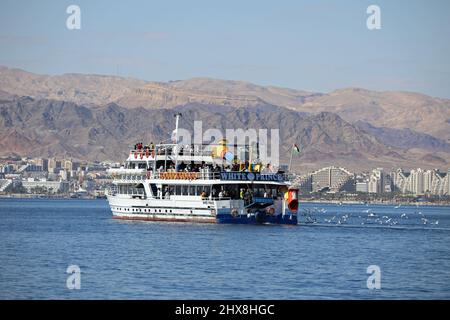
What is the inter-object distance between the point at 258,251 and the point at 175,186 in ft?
104

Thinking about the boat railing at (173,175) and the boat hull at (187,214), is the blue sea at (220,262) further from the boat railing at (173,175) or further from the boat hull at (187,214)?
the boat railing at (173,175)

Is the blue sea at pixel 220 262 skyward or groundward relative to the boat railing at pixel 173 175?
groundward

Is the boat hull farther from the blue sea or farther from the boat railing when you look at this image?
the boat railing

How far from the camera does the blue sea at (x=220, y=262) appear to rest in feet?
200

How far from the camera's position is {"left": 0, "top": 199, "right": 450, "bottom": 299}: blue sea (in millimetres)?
60812

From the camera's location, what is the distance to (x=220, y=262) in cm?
7531

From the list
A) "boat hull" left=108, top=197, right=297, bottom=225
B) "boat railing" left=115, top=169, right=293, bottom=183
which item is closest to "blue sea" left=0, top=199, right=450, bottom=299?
"boat hull" left=108, top=197, right=297, bottom=225

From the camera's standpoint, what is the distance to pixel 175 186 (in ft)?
373

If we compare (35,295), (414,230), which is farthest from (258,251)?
(414,230)

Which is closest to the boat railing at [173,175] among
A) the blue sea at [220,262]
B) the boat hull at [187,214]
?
the boat hull at [187,214]

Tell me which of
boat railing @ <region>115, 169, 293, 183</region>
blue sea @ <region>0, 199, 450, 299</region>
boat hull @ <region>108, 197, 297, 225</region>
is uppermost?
boat railing @ <region>115, 169, 293, 183</region>

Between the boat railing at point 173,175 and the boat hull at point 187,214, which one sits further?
the boat railing at point 173,175
